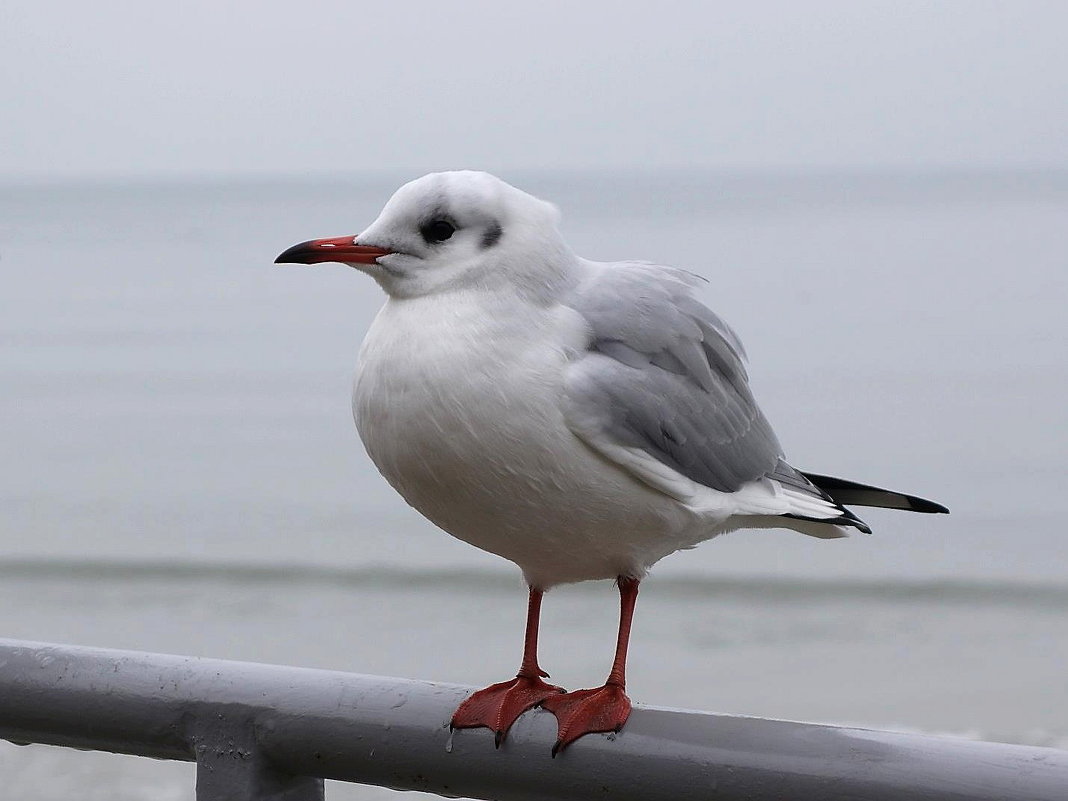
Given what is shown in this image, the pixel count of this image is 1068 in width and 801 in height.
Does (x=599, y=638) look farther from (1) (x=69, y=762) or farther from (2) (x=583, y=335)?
(2) (x=583, y=335)

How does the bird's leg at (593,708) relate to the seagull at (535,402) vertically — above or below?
below

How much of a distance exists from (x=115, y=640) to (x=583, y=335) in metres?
4.73

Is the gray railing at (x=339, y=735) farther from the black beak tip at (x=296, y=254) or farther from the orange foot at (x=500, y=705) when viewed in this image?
the black beak tip at (x=296, y=254)

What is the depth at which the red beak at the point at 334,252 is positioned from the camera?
4.07 ft

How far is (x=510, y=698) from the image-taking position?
4.08 ft

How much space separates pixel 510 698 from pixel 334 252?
0.40 meters

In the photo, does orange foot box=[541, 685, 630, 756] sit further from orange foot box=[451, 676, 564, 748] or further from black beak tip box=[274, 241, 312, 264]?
black beak tip box=[274, 241, 312, 264]

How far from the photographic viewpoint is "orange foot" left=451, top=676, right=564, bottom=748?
3.60ft

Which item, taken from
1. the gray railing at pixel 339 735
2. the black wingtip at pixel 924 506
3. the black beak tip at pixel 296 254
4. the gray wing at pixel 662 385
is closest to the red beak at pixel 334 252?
the black beak tip at pixel 296 254

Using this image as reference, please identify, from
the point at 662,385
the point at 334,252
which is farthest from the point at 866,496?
the point at 334,252

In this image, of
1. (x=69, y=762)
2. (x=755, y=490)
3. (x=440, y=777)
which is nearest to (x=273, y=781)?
(x=440, y=777)

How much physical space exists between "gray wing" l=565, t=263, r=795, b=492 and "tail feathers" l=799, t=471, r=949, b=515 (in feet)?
0.20

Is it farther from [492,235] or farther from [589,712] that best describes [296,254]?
[589,712]

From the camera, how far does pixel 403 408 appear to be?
1.19 metres
